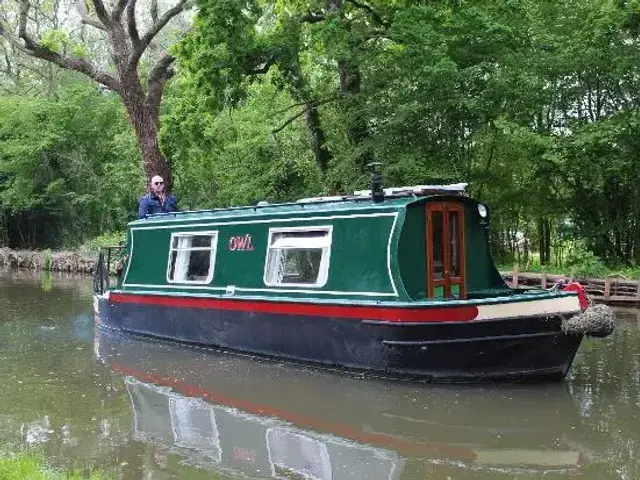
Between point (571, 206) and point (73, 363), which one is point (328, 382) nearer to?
point (73, 363)

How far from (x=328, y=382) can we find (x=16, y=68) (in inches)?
1236

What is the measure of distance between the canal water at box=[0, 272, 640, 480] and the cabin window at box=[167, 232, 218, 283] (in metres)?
1.24

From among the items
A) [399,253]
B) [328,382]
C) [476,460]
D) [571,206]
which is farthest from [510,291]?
[571,206]

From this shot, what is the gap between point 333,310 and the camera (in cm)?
880

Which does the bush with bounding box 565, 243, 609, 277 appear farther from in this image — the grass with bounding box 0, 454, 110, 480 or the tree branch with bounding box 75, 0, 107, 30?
the grass with bounding box 0, 454, 110, 480

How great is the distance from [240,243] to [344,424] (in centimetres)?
391

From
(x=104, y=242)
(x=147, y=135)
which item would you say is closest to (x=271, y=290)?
(x=147, y=135)

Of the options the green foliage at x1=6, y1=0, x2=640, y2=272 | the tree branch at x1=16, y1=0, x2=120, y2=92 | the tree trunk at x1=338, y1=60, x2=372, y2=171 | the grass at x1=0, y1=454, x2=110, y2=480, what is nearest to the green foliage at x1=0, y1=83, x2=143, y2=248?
the green foliage at x1=6, y1=0, x2=640, y2=272

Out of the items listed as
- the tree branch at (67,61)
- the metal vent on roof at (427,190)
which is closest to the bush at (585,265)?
the metal vent on roof at (427,190)

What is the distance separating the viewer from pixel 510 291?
9547 millimetres

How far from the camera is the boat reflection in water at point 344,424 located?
5898 millimetres

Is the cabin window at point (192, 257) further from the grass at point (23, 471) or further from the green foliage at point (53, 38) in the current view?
the green foliage at point (53, 38)

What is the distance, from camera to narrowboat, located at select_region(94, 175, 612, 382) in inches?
316

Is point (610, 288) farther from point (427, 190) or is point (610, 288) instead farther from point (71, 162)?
point (71, 162)
